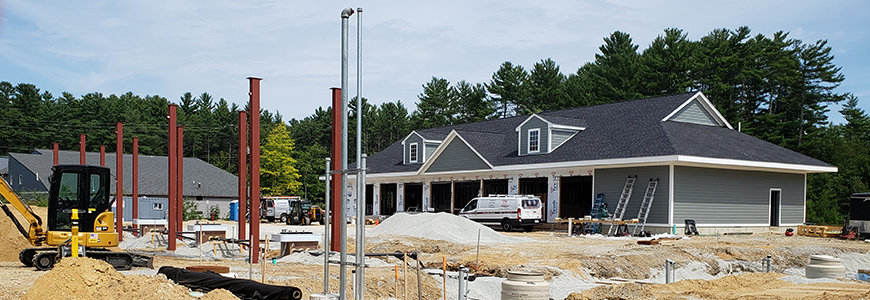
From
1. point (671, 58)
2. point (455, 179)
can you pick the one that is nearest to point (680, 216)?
point (455, 179)

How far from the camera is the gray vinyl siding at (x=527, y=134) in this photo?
38.5 metres

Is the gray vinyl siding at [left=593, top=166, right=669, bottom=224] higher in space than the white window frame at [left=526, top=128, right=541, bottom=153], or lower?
lower

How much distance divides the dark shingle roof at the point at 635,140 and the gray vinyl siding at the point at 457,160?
18.0 inches

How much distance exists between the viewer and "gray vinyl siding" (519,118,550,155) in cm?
3847

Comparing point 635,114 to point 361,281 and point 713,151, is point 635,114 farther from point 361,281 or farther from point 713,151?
point 361,281

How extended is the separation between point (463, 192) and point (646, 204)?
40.1 ft

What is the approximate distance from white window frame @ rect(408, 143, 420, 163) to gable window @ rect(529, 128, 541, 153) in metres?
9.48

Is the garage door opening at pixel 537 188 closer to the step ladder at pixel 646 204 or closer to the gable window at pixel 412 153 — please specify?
the step ladder at pixel 646 204

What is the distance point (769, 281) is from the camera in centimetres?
1689

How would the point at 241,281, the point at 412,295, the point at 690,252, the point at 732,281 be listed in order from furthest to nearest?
the point at 690,252, the point at 732,281, the point at 412,295, the point at 241,281

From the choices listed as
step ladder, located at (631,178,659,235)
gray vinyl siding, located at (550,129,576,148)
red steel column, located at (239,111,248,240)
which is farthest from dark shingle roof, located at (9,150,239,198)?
red steel column, located at (239,111,248,240)

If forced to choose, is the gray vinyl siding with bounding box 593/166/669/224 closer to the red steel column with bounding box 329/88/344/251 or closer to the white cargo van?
the white cargo van

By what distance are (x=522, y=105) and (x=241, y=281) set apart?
68.2 metres

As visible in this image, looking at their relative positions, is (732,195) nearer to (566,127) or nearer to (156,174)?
(566,127)
